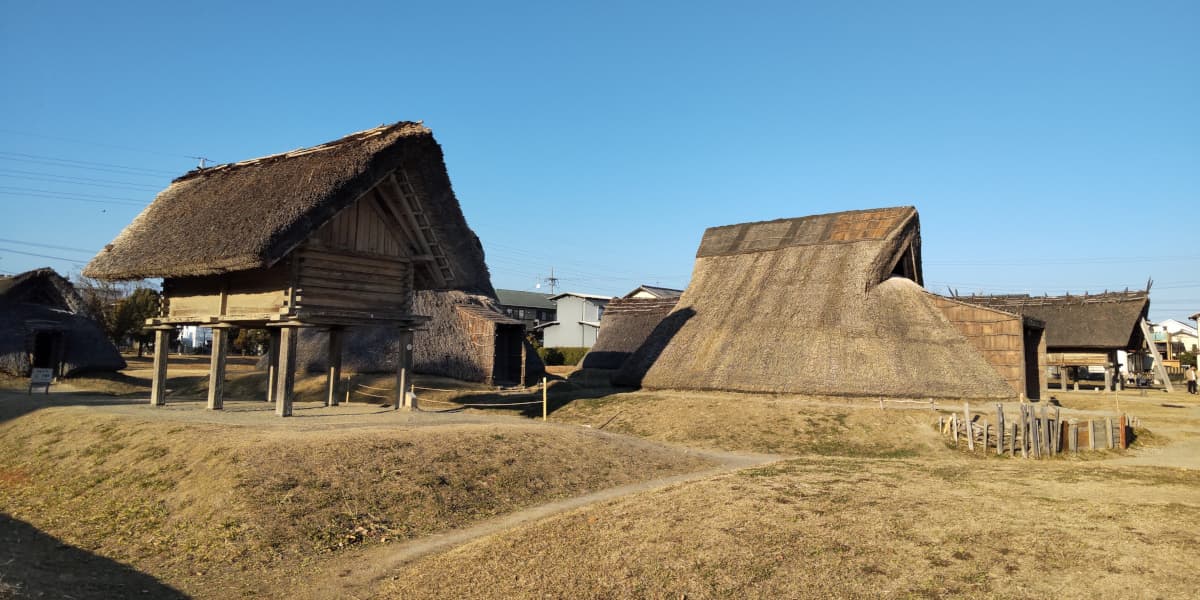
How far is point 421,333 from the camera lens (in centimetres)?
3275

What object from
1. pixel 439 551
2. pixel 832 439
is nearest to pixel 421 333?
pixel 832 439

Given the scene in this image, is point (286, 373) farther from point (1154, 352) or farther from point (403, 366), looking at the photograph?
point (1154, 352)

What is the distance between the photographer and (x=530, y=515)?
39.0 ft

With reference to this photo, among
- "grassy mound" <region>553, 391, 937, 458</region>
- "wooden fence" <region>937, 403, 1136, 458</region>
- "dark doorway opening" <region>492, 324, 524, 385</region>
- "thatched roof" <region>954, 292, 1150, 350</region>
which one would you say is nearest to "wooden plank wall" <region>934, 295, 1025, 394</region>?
"wooden fence" <region>937, 403, 1136, 458</region>

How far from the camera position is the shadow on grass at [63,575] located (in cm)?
809

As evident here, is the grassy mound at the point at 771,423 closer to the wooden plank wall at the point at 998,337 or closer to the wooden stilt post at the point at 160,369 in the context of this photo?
the wooden plank wall at the point at 998,337

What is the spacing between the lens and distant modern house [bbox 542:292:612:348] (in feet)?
231

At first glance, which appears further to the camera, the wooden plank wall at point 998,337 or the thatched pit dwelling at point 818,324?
the thatched pit dwelling at point 818,324

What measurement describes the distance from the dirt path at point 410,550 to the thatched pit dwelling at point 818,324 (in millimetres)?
12082

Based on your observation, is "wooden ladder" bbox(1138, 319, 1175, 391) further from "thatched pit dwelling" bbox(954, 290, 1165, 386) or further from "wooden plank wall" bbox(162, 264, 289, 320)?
"wooden plank wall" bbox(162, 264, 289, 320)

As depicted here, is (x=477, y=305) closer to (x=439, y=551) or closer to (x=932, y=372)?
(x=932, y=372)

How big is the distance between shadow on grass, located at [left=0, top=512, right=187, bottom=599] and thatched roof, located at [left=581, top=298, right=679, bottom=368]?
1195 inches

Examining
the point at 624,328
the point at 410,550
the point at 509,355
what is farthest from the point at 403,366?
the point at 624,328

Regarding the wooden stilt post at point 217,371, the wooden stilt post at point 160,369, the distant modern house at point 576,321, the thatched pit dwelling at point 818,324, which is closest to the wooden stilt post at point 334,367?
the wooden stilt post at point 217,371
